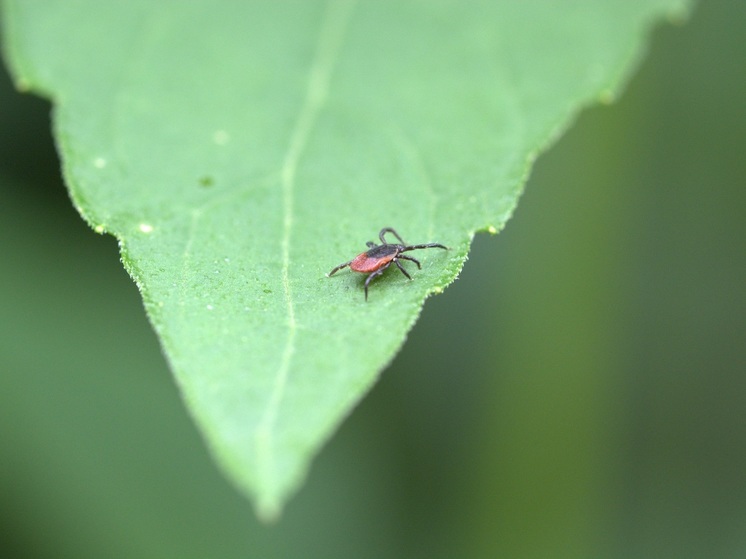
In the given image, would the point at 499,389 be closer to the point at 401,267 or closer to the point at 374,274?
the point at 401,267

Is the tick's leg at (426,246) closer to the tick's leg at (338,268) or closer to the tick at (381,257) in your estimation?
the tick at (381,257)

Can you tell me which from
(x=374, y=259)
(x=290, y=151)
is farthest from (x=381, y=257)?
(x=290, y=151)

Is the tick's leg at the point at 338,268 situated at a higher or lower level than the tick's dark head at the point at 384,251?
lower

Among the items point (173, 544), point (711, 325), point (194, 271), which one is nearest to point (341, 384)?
point (194, 271)

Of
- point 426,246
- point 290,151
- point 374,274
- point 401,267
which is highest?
point 290,151

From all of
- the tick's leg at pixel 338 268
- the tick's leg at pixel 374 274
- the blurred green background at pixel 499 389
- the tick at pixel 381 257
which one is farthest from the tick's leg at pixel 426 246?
the blurred green background at pixel 499 389

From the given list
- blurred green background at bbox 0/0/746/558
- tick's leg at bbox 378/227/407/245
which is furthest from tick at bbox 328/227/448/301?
blurred green background at bbox 0/0/746/558

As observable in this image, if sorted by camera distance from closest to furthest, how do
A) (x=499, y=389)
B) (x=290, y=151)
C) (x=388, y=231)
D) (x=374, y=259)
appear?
(x=374, y=259), (x=388, y=231), (x=290, y=151), (x=499, y=389)
